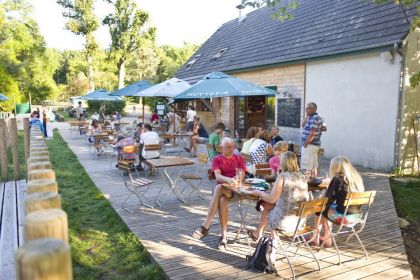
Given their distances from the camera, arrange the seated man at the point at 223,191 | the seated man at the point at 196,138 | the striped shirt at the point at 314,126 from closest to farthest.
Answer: the seated man at the point at 223,191 → the striped shirt at the point at 314,126 → the seated man at the point at 196,138

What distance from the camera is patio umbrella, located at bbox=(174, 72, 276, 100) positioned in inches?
316

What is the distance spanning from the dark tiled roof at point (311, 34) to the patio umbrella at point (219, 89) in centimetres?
333

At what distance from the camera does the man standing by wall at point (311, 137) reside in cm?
736

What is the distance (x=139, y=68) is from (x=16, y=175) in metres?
50.3

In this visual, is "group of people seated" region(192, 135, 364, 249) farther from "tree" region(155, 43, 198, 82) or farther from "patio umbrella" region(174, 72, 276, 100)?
"tree" region(155, 43, 198, 82)

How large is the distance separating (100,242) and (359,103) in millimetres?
7871

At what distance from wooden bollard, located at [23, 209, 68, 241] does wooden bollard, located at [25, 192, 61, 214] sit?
0.12m

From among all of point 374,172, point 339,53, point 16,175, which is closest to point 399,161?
point 374,172

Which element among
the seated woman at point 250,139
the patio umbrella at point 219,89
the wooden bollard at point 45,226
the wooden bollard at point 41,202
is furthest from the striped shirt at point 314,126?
the wooden bollard at point 45,226

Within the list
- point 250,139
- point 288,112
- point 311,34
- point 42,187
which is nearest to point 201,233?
point 250,139

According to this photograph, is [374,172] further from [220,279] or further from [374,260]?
[220,279]

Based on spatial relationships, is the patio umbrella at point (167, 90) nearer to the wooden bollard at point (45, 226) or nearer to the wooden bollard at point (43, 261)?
the wooden bollard at point (45, 226)

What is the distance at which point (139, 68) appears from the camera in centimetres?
5719

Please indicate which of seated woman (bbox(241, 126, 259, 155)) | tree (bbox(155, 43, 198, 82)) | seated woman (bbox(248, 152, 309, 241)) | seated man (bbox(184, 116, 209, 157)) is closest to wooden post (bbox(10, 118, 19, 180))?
seated man (bbox(184, 116, 209, 157))
